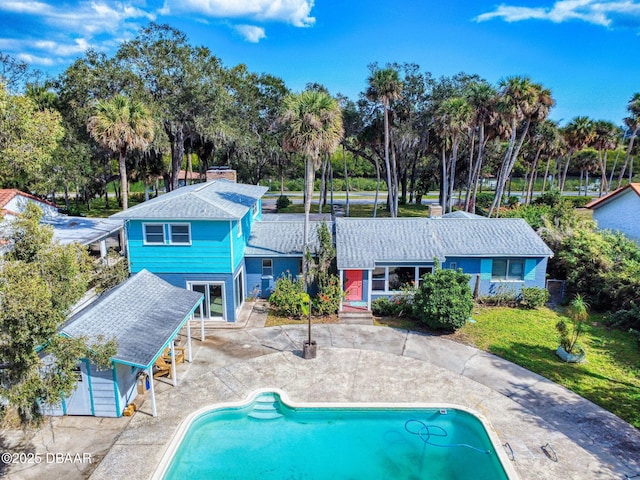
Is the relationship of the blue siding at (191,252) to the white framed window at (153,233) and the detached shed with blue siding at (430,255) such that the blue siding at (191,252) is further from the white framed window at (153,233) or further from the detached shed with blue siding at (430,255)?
the detached shed with blue siding at (430,255)

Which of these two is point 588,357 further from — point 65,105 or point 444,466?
point 65,105

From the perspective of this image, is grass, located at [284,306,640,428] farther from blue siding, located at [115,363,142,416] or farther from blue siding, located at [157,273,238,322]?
blue siding, located at [115,363,142,416]

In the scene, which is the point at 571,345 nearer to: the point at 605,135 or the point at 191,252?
the point at 191,252

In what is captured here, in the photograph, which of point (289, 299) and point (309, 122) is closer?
point (309, 122)

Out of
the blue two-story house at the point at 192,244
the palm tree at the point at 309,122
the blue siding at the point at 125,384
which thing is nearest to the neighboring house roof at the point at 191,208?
the blue two-story house at the point at 192,244

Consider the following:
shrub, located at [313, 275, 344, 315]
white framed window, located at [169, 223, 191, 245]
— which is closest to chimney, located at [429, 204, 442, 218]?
shrub, located at [313, 275, 344, 315]

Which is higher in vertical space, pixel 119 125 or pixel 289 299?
pixel 119 125

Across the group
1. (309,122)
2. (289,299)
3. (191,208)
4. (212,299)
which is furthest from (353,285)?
(191,208)
